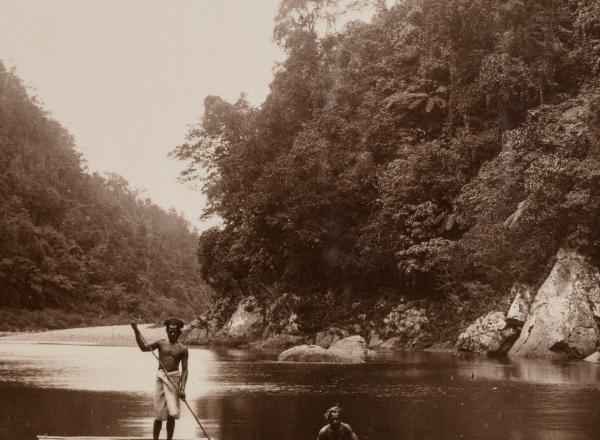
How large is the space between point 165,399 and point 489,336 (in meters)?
23.7

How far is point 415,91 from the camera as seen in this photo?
45.1m

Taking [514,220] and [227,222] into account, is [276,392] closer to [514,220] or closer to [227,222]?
[514,220]

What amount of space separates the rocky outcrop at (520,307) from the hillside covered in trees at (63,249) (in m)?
50.6

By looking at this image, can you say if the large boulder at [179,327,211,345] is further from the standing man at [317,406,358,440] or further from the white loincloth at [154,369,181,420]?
the standing man at [317,406,358,440]

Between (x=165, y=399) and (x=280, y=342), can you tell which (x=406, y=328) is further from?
(x=165, y=399)

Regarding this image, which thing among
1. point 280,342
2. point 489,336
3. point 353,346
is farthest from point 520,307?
point 280,342

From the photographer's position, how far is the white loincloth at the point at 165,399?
444 inches

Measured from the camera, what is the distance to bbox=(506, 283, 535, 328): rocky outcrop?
32.9 m

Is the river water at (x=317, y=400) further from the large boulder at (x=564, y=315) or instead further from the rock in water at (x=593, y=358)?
the large boulder at (x=564, y=315)

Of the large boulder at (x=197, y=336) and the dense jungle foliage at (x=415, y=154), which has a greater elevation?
the dense jungle foliage at (x=415, y=154)

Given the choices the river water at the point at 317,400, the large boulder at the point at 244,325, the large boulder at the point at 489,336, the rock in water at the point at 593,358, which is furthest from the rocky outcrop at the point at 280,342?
the rock in water at the point at 593,358

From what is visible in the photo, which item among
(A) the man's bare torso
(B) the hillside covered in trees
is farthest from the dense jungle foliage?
Answer: (B) the hillside covered in trees

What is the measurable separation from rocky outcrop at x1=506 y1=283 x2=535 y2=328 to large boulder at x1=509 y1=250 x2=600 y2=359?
0.99 meters

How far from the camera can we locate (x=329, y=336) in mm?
41219
